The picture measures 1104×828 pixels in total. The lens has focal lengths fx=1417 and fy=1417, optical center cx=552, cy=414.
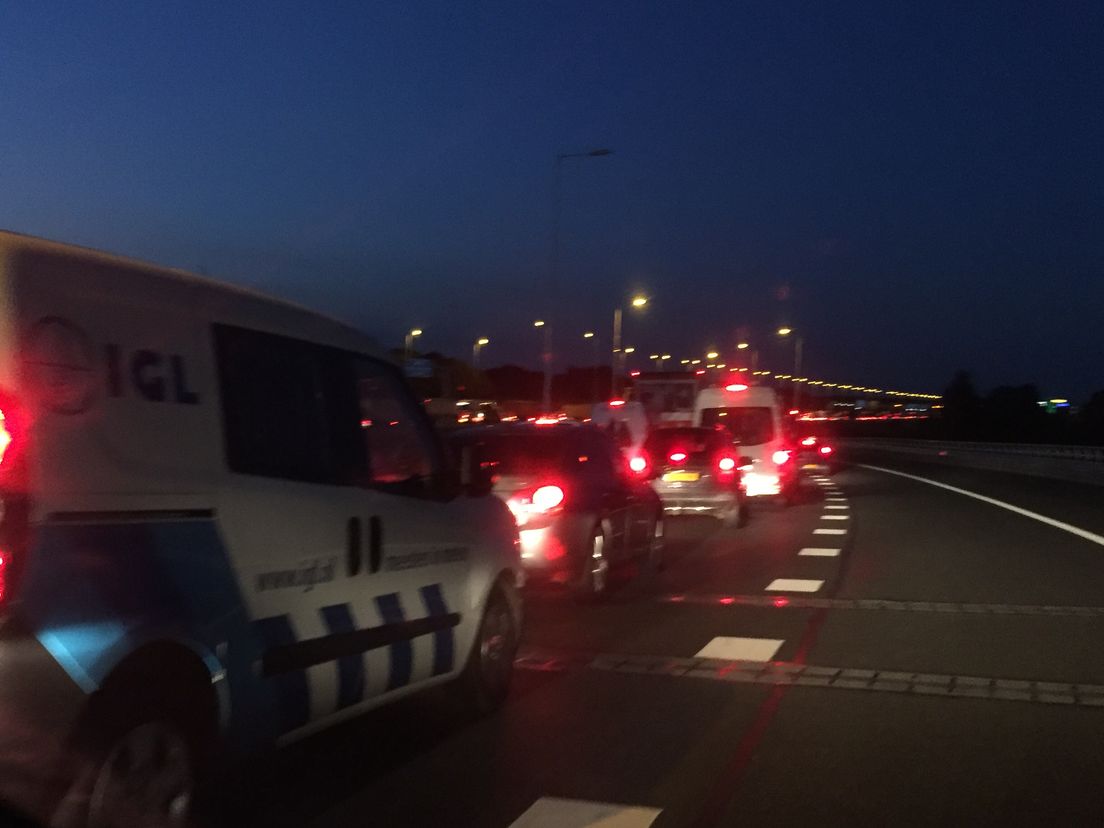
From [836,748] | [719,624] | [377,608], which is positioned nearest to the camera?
[377,608]

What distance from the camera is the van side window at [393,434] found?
661 centimetres

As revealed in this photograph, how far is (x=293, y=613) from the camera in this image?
560 centimetres

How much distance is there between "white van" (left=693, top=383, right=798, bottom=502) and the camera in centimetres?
2548

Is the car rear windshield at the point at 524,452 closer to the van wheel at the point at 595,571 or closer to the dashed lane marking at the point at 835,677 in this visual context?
the van wheel at the point at 595,571

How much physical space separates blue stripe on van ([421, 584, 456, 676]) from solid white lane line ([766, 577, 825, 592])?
6944 millimetres

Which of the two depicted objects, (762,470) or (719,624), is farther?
(762,470)

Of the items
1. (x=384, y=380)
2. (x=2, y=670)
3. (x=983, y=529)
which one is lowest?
(x=983, y=529)

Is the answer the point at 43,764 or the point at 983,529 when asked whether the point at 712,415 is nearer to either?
the point at 983,529

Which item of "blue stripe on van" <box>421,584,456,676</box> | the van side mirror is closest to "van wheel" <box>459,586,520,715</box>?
"blue stripe on van" <box>421,584,456,676</box>

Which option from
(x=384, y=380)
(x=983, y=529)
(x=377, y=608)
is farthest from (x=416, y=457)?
(x=983, y=529)

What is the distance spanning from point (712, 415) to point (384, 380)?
799 inches

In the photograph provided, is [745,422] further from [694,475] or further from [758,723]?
[758,723]

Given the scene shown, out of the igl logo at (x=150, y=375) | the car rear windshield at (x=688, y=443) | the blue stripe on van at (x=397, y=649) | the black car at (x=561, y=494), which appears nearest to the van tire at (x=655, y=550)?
the black car at (x=561, y=494)

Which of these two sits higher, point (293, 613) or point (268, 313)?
point (268, 313)
